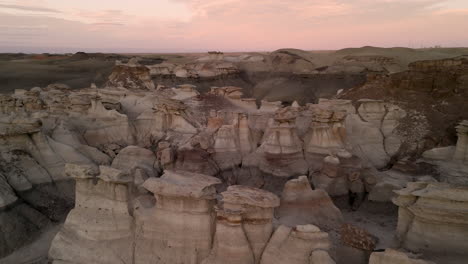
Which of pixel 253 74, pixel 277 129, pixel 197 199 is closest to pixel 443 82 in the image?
pixel 277 129

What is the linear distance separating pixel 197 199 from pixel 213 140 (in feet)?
17.3

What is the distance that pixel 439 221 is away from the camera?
245 inches

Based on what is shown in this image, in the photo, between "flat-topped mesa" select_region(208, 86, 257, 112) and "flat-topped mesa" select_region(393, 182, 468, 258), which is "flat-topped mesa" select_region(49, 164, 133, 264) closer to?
"flat-topped mesa" select_region(393, 182, 468, 258)

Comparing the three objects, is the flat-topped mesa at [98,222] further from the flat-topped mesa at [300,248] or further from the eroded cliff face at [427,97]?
the eroded cliff face at [427,97]

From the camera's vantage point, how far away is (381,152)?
→ 1200 centimetres

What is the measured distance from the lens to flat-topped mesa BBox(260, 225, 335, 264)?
5.78 meters

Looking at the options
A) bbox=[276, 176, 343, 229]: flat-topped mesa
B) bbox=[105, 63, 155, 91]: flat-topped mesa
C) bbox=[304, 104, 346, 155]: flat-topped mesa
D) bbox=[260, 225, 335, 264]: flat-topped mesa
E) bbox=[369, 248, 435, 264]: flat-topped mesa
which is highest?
bbox=[105, 63, 155, 91]: flat-topped mesa

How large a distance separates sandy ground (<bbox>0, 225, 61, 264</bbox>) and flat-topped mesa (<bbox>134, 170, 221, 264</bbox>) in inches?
102

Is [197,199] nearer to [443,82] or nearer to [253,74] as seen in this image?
[443,82]

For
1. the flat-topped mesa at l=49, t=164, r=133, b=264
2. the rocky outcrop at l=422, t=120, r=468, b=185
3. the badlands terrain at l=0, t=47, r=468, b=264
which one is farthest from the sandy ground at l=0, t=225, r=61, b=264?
the rocky outcrop at l=422, t=120, r=468, b=185

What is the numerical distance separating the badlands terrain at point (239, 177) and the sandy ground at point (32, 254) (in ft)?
0.13

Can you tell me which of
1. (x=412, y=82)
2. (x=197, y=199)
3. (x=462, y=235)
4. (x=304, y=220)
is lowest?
(x=304, y=220)

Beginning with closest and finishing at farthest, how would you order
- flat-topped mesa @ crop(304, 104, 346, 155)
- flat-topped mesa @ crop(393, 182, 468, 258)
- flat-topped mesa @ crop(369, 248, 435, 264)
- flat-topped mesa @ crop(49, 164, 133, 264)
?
flat-topped mesa @ crop(369, 248, 435, 264)
flat-topped mesa @ crop(393, 182, 468, 258)
flat-topped mesa @ crop(49, 164, 133, 264)
flat-topped mesa @ crop(304, 104, 346, 155)

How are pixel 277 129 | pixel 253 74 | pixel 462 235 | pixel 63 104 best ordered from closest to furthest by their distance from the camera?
pixel 462 235 < pixel 277 129 < pixel 63 104 < pixel 253 74
